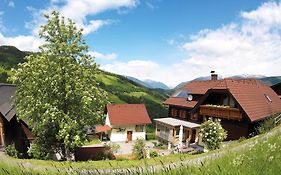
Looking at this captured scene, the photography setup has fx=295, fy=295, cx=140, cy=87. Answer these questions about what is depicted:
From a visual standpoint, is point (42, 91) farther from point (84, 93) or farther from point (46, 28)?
point (46, 28)

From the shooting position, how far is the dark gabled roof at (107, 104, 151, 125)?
5953 centimetres

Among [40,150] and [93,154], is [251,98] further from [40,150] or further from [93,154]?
[40,150]

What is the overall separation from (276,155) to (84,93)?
23935mm

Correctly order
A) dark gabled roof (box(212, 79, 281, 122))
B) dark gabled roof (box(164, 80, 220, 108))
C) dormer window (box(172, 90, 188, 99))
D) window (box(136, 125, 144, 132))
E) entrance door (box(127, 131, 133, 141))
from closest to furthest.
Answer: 1. dark gabled roof (box(212, 79, 281, 122))
2. dark gabled roof (box(164, 80, 220, 108))
3. dormer window (box(172, 90, 188, 99))
4. entrance door (box(127, 131, 133, 141))
5. window (box(136, 125, 144, 132))

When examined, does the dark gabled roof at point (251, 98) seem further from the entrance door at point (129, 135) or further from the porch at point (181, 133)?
the entrance door at point (129, 135)

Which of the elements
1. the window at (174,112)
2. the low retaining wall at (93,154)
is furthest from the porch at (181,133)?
the low retaining wall at (93,154)

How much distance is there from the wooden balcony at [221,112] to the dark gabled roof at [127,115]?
65.7 feet

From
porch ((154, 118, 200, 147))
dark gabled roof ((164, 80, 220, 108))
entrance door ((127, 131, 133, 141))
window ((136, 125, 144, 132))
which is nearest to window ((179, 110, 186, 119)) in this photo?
dark gabled roof ((164, 80, 220, 108))

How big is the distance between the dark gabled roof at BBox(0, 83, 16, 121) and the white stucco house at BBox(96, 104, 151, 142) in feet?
63.9

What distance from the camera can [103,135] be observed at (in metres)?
60.3

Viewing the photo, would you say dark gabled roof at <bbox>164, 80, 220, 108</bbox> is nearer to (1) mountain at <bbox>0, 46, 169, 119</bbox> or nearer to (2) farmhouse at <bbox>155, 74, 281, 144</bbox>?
(2) farmhouse at <bbox>155, 74, 281, 144</bbox>

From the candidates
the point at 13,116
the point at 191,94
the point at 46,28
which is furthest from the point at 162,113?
the point at 46,28

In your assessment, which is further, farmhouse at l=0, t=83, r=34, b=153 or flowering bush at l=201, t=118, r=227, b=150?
farmhouse at l=0, t=83, r=34, b=153

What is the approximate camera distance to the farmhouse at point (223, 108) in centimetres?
3750
